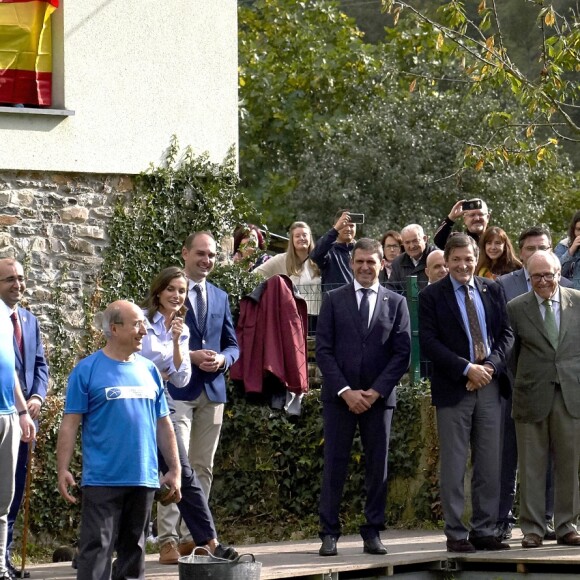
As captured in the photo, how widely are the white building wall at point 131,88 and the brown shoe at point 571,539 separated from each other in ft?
15.1

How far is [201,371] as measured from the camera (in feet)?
30.0

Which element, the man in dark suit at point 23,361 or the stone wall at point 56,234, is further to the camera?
the stone wall at point 56,234

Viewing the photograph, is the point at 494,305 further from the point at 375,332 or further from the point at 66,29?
the point at 66,29

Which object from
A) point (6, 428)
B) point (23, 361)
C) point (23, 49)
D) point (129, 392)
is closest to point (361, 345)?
point (23, 361)

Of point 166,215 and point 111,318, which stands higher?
point 166,215

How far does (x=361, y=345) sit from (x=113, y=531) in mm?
2548

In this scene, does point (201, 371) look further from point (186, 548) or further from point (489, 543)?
point (489, 543)

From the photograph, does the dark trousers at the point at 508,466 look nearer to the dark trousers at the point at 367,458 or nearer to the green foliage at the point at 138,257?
the dark trousers at the point at 367,458

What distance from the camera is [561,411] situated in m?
9.15

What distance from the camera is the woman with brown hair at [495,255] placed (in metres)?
10.3

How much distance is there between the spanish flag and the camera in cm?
1112

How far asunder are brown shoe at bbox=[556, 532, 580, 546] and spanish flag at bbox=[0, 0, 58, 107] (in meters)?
5.25

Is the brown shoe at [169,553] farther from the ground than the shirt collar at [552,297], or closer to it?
closer to it

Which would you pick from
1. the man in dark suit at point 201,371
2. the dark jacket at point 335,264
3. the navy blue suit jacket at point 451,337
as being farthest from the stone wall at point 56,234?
the navy blue suit jacket at point 451,337
